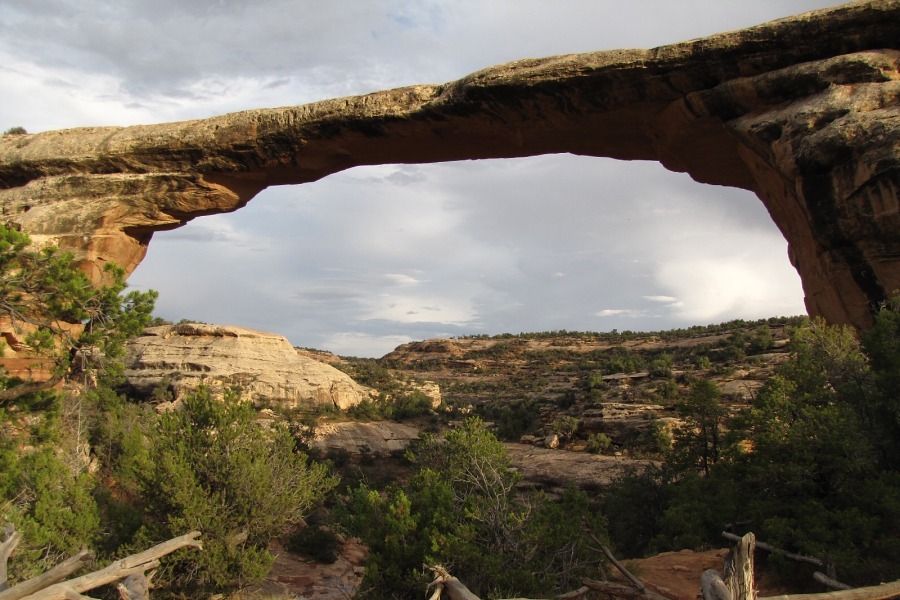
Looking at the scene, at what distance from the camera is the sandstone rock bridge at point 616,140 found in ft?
25.0

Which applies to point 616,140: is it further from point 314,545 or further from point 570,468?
point 314,545

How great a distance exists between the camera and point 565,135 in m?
10.4

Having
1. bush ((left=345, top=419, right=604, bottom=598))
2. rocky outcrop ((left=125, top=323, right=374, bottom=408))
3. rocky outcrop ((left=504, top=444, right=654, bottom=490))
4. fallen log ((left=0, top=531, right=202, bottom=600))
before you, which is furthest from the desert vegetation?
rocky outcrop ((left=125, top=323, right=374, bottom=408))

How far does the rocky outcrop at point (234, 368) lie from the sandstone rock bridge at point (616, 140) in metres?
18.9

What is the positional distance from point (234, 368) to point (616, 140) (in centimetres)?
2655

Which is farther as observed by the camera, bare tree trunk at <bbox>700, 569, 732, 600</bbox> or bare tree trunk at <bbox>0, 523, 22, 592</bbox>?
bare tree trunk at <bbox>0, 523, 22, 592</bbox>

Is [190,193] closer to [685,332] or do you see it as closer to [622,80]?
[622,80]

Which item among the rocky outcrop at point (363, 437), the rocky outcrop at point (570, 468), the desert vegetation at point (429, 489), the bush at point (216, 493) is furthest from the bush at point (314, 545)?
the rocky outcrop at point (363, 437)

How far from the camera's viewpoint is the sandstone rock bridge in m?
7.61

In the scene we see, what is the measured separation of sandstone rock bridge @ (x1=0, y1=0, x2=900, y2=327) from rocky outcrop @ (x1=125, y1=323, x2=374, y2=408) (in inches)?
744

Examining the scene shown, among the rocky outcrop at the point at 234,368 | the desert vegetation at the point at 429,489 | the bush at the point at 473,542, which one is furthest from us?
the rocky outcrop at the point at 234,368

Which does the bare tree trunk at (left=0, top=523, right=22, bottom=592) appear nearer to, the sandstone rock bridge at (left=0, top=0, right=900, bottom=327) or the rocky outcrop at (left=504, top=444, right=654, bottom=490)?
the sandstone rock bridge at (left=0, top=0, right=900, bottom=327)

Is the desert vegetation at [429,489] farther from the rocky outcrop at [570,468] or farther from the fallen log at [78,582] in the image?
the rocky outcrop at [570,468]

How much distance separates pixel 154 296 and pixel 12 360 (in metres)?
3.07
